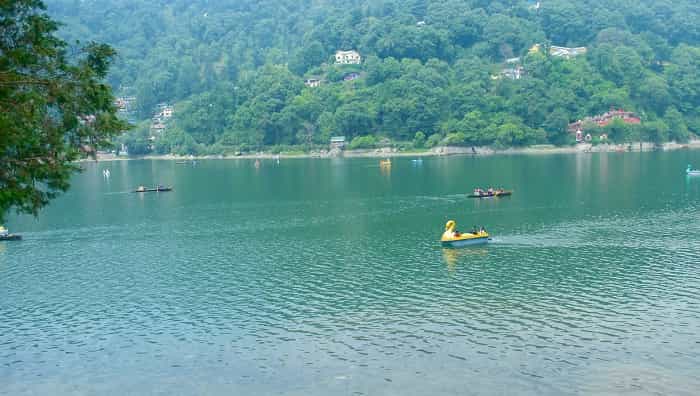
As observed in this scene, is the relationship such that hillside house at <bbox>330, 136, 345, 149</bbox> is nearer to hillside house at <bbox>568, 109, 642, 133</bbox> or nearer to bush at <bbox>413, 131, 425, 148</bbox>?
bush at <bbox>413, 131, 425, 148</bbox>

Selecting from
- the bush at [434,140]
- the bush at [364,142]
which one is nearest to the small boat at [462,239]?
the bush at [434,140]

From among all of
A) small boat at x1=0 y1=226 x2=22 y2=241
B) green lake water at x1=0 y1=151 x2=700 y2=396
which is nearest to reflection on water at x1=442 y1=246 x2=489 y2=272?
green lake water at x1=0 y1=151 x2=700 y2=396

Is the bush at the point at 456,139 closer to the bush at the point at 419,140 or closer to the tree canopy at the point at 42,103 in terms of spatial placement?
the bush at the point at 419,140

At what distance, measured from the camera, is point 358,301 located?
38156 mm

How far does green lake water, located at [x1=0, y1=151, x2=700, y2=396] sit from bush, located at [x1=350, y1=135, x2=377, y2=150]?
334 ft

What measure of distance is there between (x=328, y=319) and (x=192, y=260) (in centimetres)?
1947

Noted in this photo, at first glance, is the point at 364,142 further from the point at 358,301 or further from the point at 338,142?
the point at 358,301

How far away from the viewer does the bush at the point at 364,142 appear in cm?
17962

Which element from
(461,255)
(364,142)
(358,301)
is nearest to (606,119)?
(364,142)

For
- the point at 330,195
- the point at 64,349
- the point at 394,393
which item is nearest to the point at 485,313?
the point at 394,393

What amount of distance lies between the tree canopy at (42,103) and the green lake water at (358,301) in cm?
948

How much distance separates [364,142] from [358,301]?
143445 millimetres

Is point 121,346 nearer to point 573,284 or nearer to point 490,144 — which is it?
point 573,284

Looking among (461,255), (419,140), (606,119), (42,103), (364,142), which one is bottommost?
(461,255)
